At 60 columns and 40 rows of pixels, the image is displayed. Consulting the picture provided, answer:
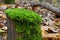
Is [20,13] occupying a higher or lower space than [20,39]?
higher

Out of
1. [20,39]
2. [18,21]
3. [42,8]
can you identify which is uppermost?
[18,21]

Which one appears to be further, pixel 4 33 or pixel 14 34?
pixel 4 33

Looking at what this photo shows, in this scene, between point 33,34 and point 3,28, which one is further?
point 3,28

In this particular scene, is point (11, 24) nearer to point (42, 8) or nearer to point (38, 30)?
point (38, 30)

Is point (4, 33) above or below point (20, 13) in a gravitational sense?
below

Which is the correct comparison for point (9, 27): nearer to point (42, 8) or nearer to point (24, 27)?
point (24, 27)

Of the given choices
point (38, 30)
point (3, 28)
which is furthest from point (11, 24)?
point (3, 28)

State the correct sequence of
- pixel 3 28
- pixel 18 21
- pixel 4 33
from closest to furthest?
pixel 18 21
pixel 4 33
pixel 3 28

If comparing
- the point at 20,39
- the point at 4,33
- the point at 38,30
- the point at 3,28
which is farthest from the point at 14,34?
the point at 3,28

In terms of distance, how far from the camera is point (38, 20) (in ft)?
11.9

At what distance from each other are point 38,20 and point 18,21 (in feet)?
0.98

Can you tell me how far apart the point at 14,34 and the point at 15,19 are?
27 cm

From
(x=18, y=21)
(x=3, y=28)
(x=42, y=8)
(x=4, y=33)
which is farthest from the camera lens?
(x=42, y=8)

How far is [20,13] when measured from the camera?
3.67 meters
